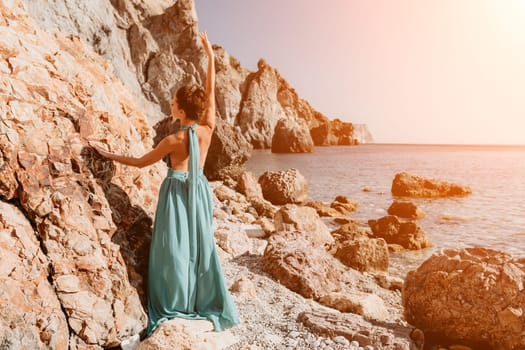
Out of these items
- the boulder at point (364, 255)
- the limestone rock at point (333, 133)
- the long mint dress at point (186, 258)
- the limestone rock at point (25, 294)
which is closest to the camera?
the limestone rock at point (25, 294)

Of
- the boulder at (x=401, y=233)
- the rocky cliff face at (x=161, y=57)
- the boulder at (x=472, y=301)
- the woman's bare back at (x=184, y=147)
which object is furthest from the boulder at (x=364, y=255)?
the rocky cliff face at (x=161, y=57)

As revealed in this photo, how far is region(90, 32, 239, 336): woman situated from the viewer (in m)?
3.85

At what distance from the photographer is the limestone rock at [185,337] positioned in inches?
139

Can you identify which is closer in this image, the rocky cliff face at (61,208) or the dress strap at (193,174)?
the rocky cliff face at (61,208)

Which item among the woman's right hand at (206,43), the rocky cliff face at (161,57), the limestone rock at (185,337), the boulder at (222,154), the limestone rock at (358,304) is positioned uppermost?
the rocky cliff face at (161,57)

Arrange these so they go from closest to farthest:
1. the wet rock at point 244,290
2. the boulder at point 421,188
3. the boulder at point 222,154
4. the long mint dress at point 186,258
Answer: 1. the long mint dress at point 186,258
2. the wet rock at point 244,290
3. the boulder at point 222,154
4. the boulder at point 421,188

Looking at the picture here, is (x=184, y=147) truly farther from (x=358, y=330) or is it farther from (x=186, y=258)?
(x=358, y=330)

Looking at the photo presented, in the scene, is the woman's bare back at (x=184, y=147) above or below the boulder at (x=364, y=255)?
above

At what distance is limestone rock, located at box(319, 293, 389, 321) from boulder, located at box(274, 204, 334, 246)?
3.88 m

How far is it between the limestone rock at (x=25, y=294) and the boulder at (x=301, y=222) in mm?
7083

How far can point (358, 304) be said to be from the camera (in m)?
5.73

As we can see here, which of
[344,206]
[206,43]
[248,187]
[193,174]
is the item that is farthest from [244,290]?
[344,206]

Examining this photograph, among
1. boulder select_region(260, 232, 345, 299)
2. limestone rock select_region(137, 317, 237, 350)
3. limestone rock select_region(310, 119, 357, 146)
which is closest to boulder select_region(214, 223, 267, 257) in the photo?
boulder select_region(260, 232, 345, 299)

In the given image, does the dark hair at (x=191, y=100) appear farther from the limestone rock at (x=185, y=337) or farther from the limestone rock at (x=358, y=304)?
the limestone rock at (x=358, y=304)
